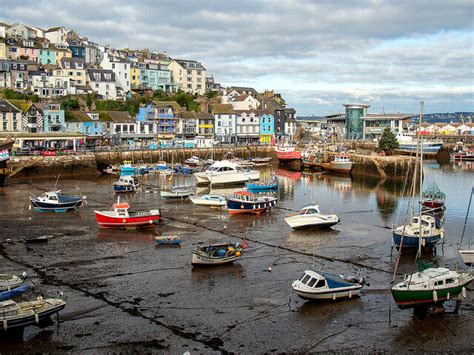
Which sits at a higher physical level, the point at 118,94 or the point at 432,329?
the point at 118,94

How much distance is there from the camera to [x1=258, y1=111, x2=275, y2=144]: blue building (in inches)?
3701

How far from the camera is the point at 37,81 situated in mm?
90188

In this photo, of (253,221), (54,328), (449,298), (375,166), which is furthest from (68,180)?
(449,298)

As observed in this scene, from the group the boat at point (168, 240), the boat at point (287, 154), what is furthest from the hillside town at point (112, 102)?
the boat at point (168, 240)

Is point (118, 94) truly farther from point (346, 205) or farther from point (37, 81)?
point (346, 205)

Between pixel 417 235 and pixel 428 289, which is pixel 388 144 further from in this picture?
pixel 428 289

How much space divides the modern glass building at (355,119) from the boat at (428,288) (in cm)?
7992

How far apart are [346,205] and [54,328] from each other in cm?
2731

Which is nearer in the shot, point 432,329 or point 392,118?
point 432,329

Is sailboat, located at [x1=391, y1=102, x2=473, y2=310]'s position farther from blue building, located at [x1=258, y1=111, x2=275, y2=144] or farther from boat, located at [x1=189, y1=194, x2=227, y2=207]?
blue building, located at [x1=258, y1=111, x2=275, y2=144]

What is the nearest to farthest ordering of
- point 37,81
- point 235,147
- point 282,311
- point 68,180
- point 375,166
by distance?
1. point 282,311
2. point 68,180
3. point 375,166
4. point 235,147
5. point 37,81

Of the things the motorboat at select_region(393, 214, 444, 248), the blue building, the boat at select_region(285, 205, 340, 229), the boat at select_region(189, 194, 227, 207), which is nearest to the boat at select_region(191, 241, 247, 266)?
the boat at select_region(285, 205, 340, 229)

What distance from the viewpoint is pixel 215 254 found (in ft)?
78.2

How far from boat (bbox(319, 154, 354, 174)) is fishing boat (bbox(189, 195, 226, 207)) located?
88.7ft
